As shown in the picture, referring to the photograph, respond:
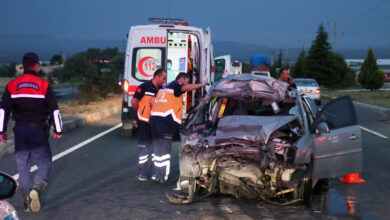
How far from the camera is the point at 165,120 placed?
848 cm

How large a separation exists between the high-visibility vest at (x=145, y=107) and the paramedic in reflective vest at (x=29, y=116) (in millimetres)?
2290

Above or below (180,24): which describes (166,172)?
below

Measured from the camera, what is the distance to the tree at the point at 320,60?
6322 cm

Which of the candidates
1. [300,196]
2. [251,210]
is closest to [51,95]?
[251,210]

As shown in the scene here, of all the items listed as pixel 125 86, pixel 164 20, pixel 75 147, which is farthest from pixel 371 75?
pixel 75 147

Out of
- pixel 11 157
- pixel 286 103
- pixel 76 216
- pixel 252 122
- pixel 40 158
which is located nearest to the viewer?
pixel 76 216

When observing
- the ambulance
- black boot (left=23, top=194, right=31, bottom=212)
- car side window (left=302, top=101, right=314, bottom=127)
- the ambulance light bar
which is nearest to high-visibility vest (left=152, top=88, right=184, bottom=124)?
car side window (left=302, top=101, right=314, bottom=127)

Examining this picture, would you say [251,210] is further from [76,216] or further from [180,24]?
[180,24]

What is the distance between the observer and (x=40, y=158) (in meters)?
6.82

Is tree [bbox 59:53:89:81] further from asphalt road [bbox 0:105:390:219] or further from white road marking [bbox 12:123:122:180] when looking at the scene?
asphalt road [bbox 0:105:390:219]

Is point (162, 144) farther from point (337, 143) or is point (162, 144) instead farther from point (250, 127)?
point (337, 143)

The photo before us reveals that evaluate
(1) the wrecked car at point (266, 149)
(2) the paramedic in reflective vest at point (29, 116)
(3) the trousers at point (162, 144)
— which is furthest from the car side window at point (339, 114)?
(2) the paramedic in reflective vest at point (29, 116)

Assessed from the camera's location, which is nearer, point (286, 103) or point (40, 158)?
point (40, 158)

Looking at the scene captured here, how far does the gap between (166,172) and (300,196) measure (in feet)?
7.74
